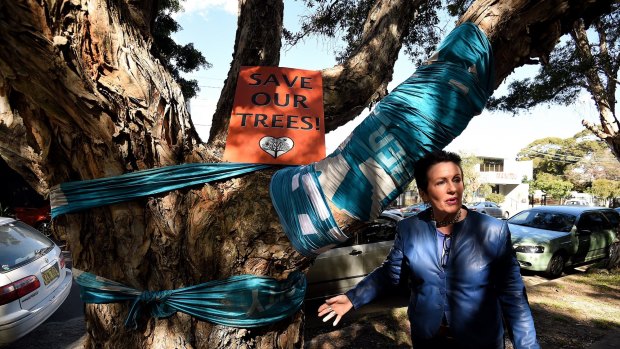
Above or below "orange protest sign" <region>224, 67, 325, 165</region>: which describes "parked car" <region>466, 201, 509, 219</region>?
below

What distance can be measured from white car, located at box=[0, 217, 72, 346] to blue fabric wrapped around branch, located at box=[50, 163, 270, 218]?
3430mm

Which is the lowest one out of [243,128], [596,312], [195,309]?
[596,312]

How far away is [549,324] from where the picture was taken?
5.12 metres

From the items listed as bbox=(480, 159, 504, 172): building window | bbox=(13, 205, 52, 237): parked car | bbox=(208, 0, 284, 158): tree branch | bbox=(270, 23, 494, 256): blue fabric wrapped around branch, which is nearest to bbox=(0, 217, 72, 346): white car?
bbox=(208, 0, 284, 158): tree branch

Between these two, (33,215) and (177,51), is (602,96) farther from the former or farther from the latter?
(33,215)

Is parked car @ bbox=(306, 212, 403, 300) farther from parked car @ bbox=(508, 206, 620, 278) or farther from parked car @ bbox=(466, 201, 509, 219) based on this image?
parked car @ bbox=(466, 201, 509, 219)

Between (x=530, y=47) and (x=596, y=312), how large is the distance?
18.5 feet

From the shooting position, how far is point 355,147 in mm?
1487

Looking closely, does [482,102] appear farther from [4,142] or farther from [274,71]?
[4,142]

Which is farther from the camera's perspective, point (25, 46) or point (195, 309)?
point (195, 309)

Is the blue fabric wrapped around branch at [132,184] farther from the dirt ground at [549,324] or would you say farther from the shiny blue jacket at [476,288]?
the dirt ground at [549,324]

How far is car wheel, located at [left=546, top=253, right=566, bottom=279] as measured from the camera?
28.3 ft

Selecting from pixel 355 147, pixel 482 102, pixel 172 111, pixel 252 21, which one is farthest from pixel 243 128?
pixel 252 21

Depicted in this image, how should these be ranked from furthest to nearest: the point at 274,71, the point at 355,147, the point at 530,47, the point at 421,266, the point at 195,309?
the point at 274,71 → the point at 421,266 → the point at 530,47 → the point at 195,309 → the point at 355,147
